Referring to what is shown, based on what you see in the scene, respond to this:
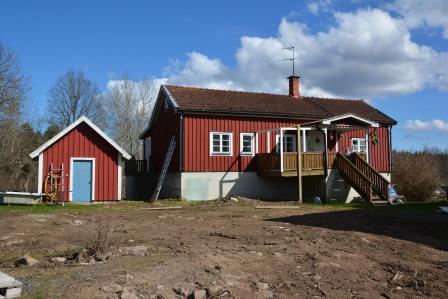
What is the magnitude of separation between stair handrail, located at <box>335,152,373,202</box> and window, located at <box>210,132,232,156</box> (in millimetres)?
5560

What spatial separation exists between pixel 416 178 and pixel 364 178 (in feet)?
26.0

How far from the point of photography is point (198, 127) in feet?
79.2

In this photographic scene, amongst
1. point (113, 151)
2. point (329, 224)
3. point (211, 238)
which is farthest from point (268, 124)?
point (211, 238)

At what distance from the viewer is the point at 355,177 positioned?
23391 mm

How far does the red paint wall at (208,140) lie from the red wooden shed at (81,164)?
3234mm

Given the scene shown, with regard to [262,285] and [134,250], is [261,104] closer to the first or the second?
[134,250]

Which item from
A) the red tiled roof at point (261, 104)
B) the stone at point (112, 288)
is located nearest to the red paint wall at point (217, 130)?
the red tiled roof at point (261, 104)

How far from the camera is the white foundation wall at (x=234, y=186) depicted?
77.0ft

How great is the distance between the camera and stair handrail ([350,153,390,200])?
73.2 feet

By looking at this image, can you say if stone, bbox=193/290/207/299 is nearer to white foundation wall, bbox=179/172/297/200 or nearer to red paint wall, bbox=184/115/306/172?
white foundation wall, bbox=179/172/297/200

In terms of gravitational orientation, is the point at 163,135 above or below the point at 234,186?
above

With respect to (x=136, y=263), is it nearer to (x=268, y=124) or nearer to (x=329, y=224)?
(x=329, y=224)

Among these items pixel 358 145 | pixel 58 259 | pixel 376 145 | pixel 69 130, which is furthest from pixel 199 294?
pixel 376 145

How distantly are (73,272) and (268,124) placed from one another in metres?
19.0
